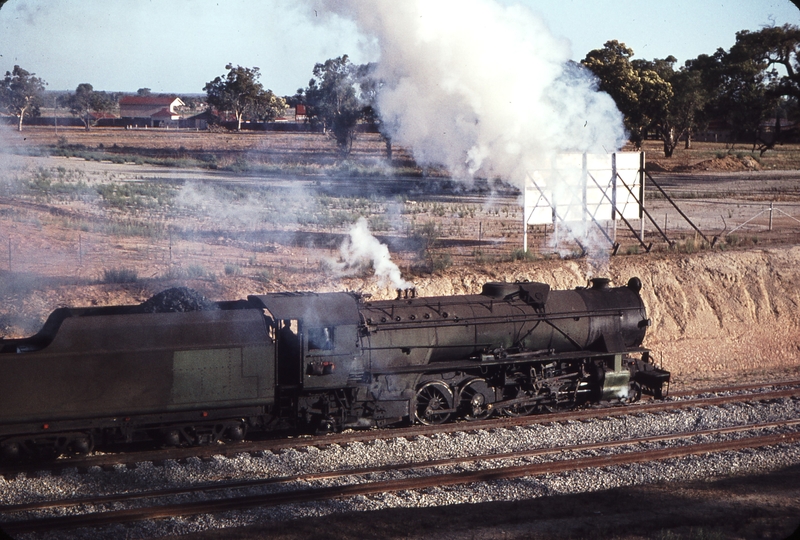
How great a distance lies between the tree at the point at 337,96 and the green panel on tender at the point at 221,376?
15596 millimetres

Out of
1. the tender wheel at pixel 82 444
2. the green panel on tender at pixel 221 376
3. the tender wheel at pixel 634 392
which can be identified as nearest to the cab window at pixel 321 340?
the green panel on tender at pixel 221 376

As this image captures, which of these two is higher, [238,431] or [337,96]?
[337,96]

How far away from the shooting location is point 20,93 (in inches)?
1506

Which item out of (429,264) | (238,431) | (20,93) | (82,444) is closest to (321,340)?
(238,431)

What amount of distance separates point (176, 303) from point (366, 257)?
1033 cm

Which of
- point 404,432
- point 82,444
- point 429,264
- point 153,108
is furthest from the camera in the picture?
point 153,108

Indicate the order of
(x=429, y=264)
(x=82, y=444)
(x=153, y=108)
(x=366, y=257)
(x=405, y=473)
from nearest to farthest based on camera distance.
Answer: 1. (x=405, y=473)
2. (x=82, y=444)
3. (x=366, y=257)
4. (x=429, y=264)
5. (x=153, y=108)

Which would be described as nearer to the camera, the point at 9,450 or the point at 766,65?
the point at 9,450

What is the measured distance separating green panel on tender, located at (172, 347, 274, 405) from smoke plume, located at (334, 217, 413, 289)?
5167 millimetres

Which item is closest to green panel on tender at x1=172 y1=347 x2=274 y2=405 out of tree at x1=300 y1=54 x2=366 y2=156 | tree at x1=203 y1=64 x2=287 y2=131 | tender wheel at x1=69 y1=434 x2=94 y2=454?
tender wheel at x1=69 y1=434 x2=94 y2=454

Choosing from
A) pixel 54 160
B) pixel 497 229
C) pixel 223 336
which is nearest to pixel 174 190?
pixel 54 160

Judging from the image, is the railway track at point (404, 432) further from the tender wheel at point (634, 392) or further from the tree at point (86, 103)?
the tree at point (86, 103)

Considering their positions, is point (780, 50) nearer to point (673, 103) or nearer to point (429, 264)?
point (673, 103)

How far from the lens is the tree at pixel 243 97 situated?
1881 inches
